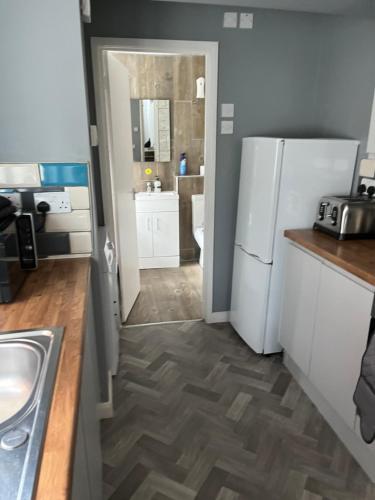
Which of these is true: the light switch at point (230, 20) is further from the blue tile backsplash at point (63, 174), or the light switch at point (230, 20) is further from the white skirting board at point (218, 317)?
the white skirting board at point (218, 317)

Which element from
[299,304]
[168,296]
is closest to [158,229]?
[168,296]

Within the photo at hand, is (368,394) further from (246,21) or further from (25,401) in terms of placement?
(246,21)

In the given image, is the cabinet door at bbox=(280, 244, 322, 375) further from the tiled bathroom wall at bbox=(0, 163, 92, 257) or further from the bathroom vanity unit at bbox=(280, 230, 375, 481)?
the tiled bathroom wall at bbox=(0, 163, 92, 257)

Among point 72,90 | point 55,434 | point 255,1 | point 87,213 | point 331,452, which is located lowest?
point 331,452

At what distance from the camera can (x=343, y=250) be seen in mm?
1798

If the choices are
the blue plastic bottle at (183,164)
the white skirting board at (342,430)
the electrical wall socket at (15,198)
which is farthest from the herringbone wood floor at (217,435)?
the blue plastic bottle at (183,164)

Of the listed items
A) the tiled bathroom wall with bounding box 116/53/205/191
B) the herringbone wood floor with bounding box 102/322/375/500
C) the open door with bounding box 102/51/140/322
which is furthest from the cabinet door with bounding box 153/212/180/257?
the herringbone wood floor with bounding box 102/322/375/500

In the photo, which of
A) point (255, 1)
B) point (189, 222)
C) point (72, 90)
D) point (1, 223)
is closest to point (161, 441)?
point (1, 223)

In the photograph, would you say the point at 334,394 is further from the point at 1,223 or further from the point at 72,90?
the point at 72,90

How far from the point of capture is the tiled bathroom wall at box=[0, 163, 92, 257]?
4.99ft

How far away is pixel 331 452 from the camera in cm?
175

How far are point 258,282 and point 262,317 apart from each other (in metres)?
0.23

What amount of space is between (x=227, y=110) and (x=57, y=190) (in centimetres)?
146

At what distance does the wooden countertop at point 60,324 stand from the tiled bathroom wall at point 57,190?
2.9 inches
